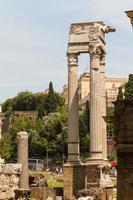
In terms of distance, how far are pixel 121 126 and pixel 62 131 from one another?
226 feet

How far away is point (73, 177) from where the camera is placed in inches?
1249

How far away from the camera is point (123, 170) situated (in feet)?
30.2

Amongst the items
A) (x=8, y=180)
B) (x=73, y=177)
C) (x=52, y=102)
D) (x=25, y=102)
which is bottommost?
(x=8, y=180)

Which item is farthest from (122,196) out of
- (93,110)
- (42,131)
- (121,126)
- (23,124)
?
(23,124)

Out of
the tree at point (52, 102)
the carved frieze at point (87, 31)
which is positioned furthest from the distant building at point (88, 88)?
the carved frieze at point (87, 31)

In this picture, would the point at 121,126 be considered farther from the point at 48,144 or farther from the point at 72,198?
the point at 48,144

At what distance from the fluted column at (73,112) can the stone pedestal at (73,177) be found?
46cm

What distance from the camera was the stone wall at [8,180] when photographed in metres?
17.2

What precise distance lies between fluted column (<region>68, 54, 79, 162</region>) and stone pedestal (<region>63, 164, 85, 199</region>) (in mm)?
459

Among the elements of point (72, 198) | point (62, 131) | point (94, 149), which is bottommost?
point (72, 198)

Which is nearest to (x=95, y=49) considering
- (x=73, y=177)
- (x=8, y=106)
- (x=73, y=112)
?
(x=73, y=112)

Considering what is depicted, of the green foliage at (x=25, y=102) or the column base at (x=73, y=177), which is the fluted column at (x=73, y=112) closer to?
the column base at (x=73, y=177)

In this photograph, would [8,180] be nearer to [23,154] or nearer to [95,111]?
[23,154]

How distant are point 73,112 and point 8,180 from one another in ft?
47.6
